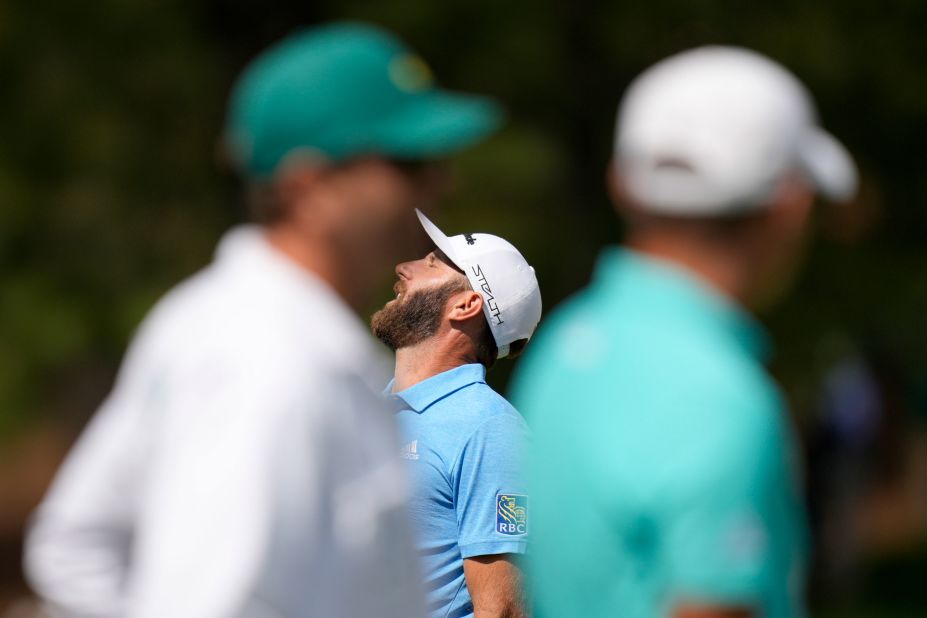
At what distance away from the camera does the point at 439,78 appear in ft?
34.3

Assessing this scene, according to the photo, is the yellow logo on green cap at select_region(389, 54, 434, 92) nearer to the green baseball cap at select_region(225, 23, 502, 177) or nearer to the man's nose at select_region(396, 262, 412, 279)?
the green baseball cap at select_region(225, 23, 502, 177)

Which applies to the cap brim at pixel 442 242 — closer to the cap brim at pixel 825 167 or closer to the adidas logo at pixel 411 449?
the adidas logo at pixel 411 449

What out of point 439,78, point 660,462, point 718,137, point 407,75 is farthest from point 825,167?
point 439,78

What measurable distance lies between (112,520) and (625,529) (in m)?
0.93

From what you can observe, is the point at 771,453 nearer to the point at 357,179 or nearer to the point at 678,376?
the point at 678,376

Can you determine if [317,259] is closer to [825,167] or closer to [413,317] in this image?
[413,317]

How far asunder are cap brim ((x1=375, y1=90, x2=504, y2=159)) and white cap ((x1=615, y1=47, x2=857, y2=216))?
355mm

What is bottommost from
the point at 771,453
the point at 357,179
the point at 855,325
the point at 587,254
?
the point at 855,325

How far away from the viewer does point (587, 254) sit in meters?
9.61

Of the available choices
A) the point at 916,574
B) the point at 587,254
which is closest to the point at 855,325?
the point at 587,254

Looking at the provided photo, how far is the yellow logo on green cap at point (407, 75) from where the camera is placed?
2584mm

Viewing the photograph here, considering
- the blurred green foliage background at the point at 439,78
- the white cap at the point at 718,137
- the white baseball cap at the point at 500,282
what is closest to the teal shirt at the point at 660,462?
the white cap at the point at 718,137

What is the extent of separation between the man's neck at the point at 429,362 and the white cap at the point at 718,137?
83 centimetres

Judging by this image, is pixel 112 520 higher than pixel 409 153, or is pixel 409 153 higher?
pixel 409 153
